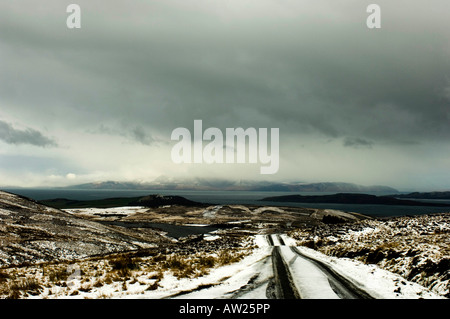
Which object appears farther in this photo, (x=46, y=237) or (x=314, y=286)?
(x=46, y=237)

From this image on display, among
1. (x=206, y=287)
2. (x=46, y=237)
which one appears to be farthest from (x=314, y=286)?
(x=46, y=237)

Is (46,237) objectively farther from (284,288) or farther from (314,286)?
(314,286)

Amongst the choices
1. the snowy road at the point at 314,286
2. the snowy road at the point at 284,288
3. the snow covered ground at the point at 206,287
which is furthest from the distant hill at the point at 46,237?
the snowy road at the point at 314,286

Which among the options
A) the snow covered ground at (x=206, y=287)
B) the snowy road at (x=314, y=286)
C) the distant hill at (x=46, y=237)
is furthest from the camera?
the distant hill at (x=46, y=237)

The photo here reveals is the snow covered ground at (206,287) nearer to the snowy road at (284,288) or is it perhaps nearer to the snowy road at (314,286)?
the snowy road at (284,288)

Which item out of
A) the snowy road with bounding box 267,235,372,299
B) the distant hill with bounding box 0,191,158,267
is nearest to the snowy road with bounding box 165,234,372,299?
the snowy road with bounding box 267,235,372,299

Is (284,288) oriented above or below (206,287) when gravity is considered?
above

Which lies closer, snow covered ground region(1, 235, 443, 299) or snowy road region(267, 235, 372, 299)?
snowy road region(267, 235, 372, 299)

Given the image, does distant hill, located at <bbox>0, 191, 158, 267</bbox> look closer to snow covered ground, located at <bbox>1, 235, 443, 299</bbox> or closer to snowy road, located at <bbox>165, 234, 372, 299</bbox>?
snow covered ground, located at <bbox>1, 235, 443, 299</bbox>

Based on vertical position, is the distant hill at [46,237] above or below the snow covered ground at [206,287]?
below

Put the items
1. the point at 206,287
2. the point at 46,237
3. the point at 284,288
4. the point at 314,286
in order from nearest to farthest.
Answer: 1. the point at 284,288
2. the point at 314,286
3. the point at 206,287
4. the point at 46,237

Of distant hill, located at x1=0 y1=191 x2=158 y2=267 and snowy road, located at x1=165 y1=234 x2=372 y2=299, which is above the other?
snowy road, located at x1=165 y1=234 x2=372 y2=299

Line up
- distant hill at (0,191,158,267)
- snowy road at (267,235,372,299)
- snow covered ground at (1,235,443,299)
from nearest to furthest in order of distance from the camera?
snowy road at (267,235,372,299)
snow covered ground at (1,235,443,299)
distant hill at (0,191,158,267)
